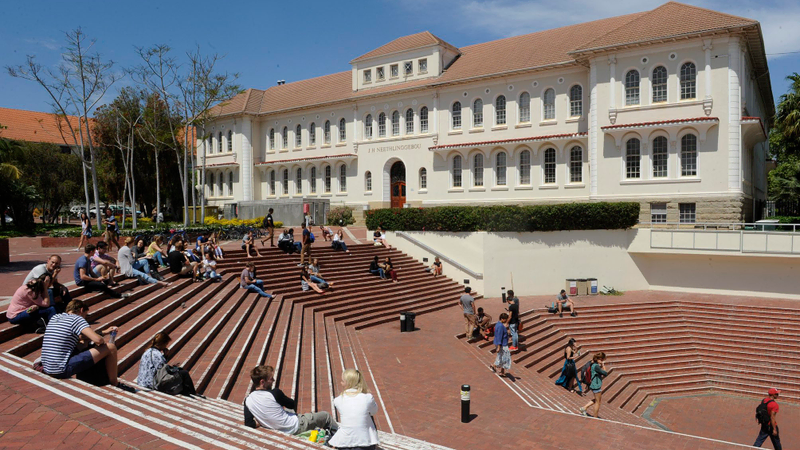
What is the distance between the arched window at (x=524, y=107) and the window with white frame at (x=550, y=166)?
258 centimetres

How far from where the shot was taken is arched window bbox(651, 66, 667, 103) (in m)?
26.5

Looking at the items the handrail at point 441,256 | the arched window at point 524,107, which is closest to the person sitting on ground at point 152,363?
the handrail at point 441,256

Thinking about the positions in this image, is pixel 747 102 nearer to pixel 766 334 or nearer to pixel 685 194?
pixel 685 194

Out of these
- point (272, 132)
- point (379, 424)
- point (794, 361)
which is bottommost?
point (794, 361)

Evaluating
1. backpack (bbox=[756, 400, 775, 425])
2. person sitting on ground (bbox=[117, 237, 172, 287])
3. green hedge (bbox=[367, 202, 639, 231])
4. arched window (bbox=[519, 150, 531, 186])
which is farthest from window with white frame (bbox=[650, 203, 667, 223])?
person sitting on ground (bbox=[117, 237, 172, 287])

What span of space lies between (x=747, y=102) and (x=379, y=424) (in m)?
27.6

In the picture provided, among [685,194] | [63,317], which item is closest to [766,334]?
[685,194]

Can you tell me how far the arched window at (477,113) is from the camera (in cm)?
3431

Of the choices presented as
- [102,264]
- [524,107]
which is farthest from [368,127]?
[102,264]

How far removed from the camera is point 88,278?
12.1 m

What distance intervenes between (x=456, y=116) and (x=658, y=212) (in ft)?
48.2

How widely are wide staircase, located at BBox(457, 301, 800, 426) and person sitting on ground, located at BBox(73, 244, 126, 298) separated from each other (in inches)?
397

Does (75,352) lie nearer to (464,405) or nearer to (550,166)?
(464,405)

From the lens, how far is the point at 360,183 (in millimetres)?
40375
